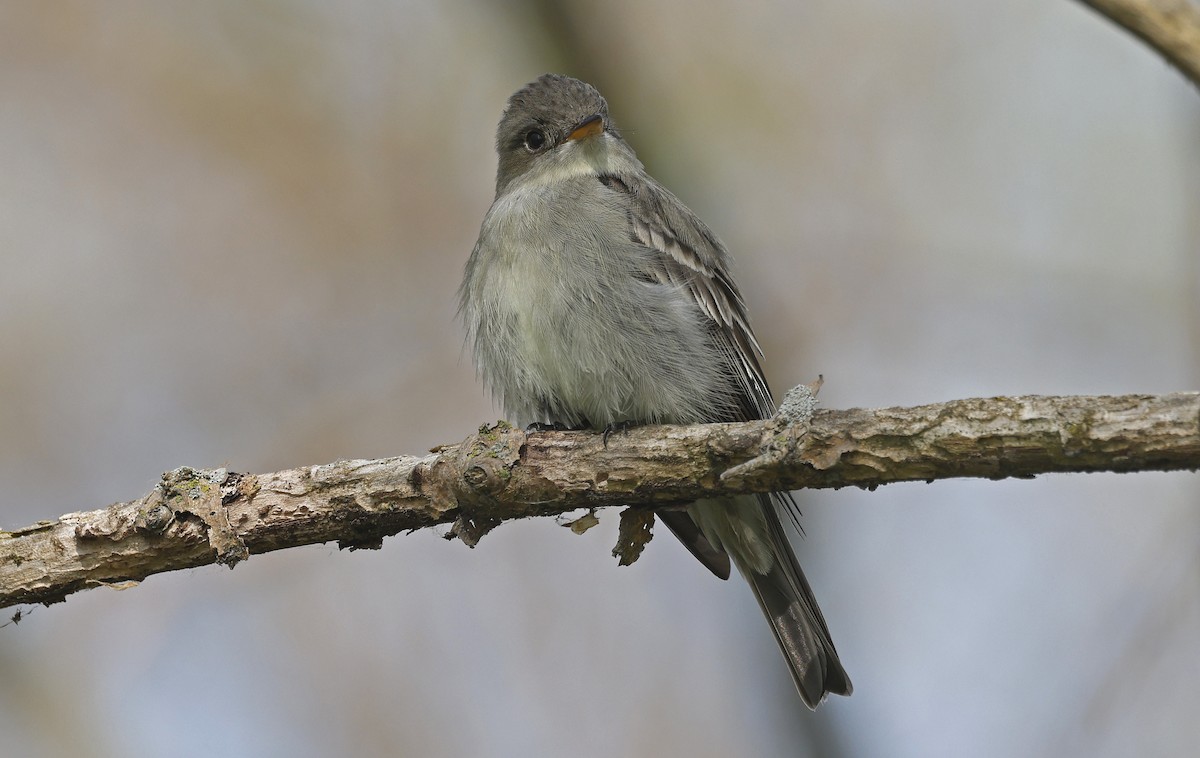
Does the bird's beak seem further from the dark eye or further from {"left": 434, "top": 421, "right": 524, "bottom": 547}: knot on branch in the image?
{"left": 434, "top": 421, "right": 524, "bottom": 547}: knot on branch

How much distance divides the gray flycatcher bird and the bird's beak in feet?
0.04

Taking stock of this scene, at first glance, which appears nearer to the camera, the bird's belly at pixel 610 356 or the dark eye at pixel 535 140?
the bird's belly at pixel 610 356

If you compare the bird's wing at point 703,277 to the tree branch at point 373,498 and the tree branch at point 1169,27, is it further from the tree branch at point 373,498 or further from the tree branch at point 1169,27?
the tree branch at point 1169,27

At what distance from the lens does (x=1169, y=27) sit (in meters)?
3.99

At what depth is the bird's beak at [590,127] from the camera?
6438 millimetres

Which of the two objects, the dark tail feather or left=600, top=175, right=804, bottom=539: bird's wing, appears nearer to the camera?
the dark tail feather

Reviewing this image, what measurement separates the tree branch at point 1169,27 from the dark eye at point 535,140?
3568mm

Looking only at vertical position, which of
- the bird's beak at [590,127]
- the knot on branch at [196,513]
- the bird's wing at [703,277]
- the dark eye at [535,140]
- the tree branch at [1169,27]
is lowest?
the knot on branch at [196,513]

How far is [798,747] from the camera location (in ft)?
21.8

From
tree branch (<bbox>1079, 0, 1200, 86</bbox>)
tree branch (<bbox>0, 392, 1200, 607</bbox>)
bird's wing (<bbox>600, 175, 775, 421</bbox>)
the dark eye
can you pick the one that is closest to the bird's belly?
bird's wing (<bbox>600, 175, 775, 421</bbox>)

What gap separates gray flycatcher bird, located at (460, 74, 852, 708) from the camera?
18.3 feet

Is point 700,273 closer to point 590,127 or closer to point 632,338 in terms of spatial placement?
point 632,338

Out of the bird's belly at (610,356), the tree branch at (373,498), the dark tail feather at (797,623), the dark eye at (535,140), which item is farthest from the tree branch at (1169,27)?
the dark eye at (535,140)

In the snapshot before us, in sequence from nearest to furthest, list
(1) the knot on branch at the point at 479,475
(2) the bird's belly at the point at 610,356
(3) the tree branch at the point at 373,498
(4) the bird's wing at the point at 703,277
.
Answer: (3) the tree branch at the point at 373,498, (1) the knot on branch at the point at 479,475, (2) the bird's belly at the point at 610,356, (4) the bird's wing at the point at 703,277
